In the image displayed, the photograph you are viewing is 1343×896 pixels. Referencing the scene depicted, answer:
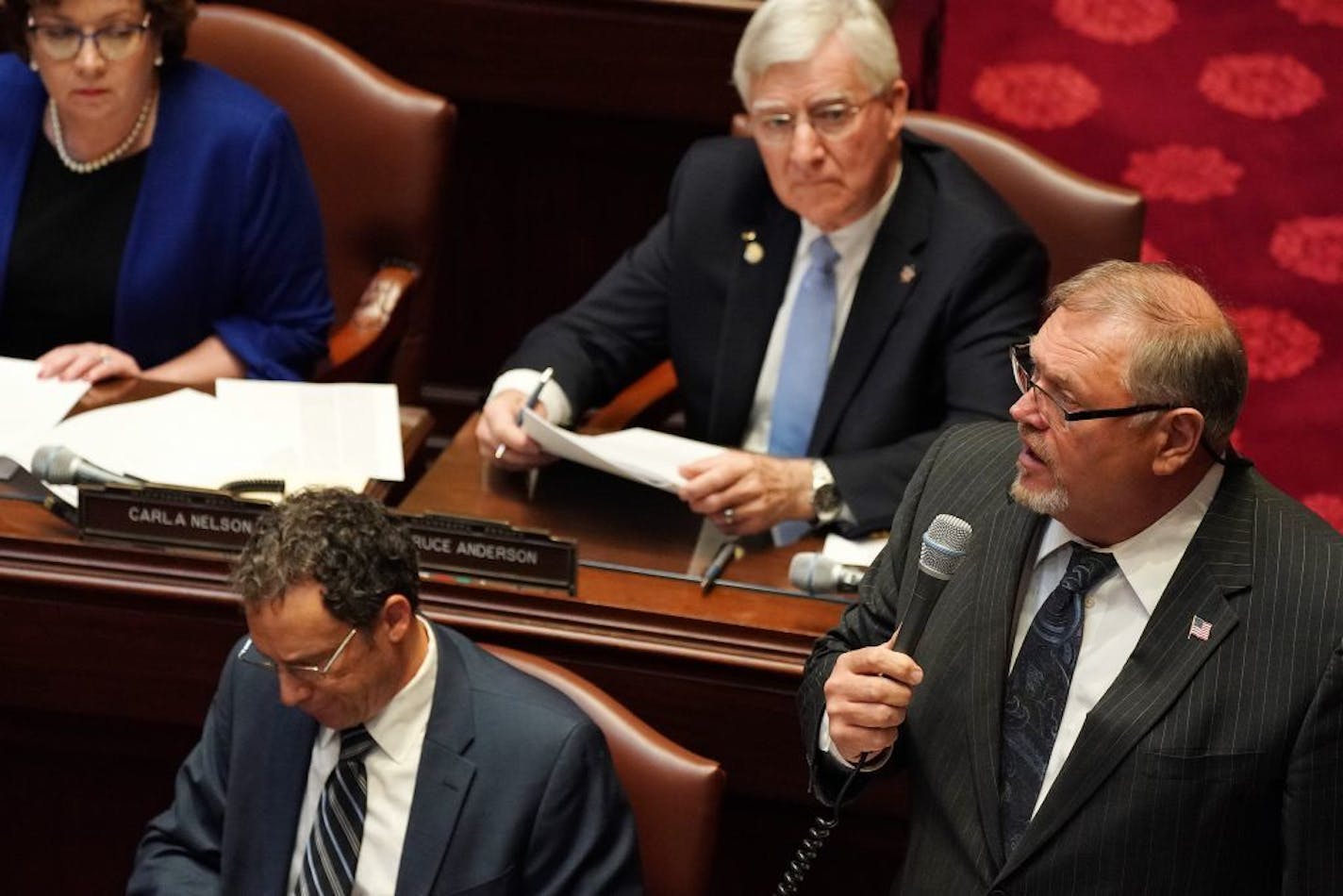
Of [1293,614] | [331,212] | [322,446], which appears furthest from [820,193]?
[1293,614]

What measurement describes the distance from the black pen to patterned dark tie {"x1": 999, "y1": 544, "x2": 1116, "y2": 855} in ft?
1.97

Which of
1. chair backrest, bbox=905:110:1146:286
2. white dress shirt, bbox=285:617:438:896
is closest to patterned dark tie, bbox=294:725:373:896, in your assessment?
white dress shirt, bbox=285:617:438:896

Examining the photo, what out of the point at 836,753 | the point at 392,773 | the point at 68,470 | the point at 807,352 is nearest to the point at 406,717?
the point at 392,773

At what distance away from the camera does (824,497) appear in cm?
251

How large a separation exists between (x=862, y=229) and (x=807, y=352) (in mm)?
198

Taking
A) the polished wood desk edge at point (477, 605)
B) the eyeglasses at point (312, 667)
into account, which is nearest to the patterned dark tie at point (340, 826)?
the eyeglasses at point (312, 667)

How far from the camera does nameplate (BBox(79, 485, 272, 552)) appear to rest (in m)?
2.33

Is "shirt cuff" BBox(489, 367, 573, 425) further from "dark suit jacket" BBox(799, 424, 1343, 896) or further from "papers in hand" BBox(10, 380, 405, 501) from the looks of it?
"dark suit jacket" BBox(799, 424, 1343, 896)

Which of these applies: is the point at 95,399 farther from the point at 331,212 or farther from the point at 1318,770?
the point at 1318,770

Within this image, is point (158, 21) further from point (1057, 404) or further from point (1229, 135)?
point (1229, 135)

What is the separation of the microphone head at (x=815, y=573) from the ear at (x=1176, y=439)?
67 centimetres

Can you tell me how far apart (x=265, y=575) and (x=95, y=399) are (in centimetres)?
82

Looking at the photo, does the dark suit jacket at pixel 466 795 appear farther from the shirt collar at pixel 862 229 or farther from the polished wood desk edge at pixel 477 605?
the shirt collar at pixel 862 229

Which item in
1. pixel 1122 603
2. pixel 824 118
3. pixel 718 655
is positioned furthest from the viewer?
pixel 824 118
